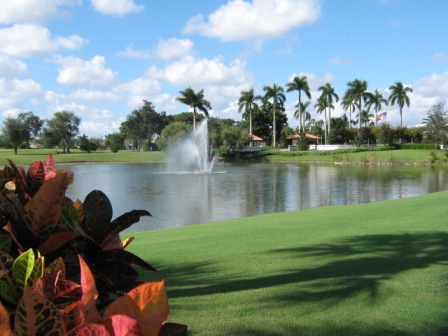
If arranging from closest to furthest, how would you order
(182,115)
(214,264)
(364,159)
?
1. (214,264)
2. (364,159)
3. (182,115)

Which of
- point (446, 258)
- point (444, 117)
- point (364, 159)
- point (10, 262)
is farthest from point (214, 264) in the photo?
point (444, 117)

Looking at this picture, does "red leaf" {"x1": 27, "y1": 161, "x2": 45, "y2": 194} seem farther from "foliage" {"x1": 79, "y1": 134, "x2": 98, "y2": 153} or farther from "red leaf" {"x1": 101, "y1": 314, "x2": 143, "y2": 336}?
"foliage" {"x1": 79, "y1": 134, "x2": 98, "y2": 153}

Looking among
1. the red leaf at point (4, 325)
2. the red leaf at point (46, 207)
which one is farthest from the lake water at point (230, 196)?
the red leaf at point (4, 325)

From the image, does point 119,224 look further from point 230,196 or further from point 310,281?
point 230,196

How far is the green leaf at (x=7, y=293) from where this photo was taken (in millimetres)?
1068

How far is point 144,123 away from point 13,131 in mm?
33282

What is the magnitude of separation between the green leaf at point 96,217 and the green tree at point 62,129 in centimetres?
9293

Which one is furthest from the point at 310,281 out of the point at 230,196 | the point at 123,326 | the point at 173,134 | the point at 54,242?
the point at 173,134

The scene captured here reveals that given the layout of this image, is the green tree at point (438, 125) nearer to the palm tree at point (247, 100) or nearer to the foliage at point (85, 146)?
the palm tree at point (247, 100)

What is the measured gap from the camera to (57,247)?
1384 millimetres

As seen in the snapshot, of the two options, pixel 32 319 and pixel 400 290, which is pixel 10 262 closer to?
pixel 32 319

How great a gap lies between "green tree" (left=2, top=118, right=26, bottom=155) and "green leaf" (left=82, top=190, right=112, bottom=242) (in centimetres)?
8783

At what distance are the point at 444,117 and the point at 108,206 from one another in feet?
237

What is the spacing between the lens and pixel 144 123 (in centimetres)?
10806
